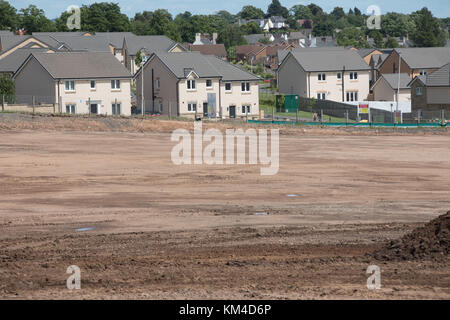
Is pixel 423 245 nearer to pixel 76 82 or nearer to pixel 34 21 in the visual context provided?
pixel 76 82

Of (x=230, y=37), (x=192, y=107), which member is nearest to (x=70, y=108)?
(x=192, y=107)

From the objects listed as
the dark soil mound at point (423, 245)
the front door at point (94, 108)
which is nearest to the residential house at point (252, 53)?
the front door at point (94, 108)

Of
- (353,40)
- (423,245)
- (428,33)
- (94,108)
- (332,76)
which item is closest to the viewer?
(423,245)

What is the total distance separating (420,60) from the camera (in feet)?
316

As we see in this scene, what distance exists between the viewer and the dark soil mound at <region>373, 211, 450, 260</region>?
52.5 feet

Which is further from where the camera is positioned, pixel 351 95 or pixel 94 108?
pixel 351 95

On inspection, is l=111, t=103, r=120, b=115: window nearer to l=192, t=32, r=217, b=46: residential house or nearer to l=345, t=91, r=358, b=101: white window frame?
l=345, t=91, r=358, b=101: white window frame

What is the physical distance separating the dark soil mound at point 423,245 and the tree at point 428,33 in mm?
159305

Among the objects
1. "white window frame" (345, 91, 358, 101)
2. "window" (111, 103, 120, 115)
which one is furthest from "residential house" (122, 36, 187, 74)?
"window" (111, 103, 120, 115)

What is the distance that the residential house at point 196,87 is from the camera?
2862 inches

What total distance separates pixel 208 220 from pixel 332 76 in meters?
70.1

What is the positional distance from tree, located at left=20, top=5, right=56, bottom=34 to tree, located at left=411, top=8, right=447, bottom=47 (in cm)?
8045

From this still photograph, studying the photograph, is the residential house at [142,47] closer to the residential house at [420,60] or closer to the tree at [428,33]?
the residential house at [420,60]

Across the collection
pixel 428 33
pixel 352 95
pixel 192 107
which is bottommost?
pixel 192 107
